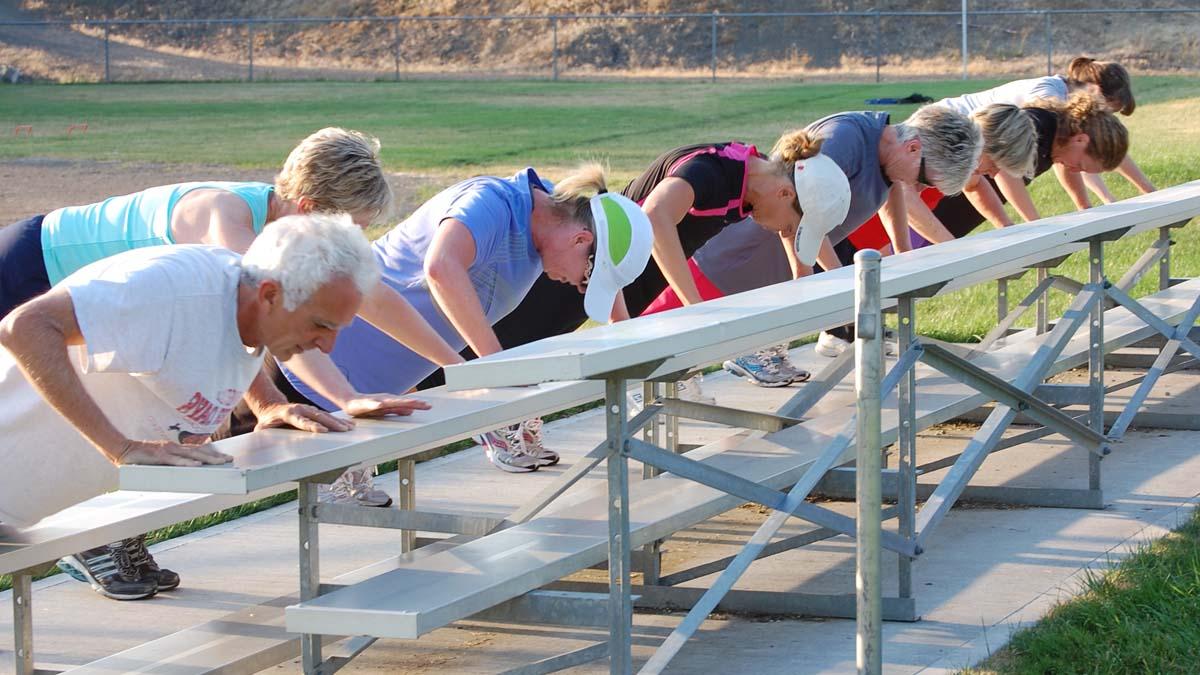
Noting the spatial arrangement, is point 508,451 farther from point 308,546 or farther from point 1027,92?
point 1027,92

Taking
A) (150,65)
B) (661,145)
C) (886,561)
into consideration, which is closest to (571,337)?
(886,561)

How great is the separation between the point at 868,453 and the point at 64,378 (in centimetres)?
171

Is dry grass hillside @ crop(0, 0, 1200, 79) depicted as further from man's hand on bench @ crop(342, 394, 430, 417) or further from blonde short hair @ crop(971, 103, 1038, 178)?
man's hand on bench @ crop(342, 394, 430, 417)

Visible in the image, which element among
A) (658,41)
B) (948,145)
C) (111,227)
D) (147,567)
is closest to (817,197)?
(948,145)

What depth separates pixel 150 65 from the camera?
140 ft

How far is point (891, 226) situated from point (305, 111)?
23.9 meters

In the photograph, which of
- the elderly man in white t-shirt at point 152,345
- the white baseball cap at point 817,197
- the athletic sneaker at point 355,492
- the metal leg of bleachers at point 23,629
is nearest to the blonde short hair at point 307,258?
the elderly man in white t-shirt at point 152,345

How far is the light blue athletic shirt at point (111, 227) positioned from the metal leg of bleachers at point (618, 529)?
1362 mm

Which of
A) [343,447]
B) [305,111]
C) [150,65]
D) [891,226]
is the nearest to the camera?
[343,447]

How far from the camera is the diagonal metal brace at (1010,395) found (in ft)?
15.1

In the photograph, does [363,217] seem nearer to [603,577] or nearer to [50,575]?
[603,577]

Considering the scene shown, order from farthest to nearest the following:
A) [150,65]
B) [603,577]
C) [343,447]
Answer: [150,65] → [603,577] → [343,447]

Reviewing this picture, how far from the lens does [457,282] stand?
448cm

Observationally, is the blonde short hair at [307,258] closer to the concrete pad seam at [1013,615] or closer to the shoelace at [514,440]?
the concrete pad seam at [1013,615]
